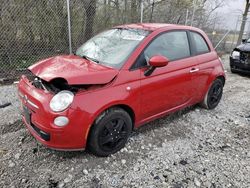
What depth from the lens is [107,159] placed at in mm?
3061

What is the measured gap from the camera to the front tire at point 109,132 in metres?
2.87

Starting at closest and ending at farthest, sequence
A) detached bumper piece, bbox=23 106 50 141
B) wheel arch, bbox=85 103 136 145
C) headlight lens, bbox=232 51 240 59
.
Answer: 1. detached bumper piece, bbox=23 106 50 141
2. wheel arch, bbox=85 103 136 145
3. headlight lens, bbox=232 51 240 59

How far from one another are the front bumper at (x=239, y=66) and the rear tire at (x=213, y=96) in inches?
138

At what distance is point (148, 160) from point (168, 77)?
4.12 ft

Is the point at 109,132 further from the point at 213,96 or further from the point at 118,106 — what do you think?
the point at 213,96

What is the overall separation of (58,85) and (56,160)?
3.15 ft

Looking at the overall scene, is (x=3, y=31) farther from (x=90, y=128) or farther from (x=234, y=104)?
(x=234, y=104)

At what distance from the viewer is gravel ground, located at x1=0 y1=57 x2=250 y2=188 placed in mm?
2719

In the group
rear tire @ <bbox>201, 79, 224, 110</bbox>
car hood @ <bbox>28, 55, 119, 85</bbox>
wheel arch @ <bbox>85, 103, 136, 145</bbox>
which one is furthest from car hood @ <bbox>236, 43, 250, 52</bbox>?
car hood @ <bbox>28, 55, 119, 85</bbox>

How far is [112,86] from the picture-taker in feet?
9.52

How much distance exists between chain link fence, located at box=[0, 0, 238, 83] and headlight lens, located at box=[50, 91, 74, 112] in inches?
153

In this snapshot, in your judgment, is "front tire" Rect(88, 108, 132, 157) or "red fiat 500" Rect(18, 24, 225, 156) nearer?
"red fiat 500" Rect(18, 24, 225, 156)

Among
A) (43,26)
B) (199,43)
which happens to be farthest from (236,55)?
(43,26)

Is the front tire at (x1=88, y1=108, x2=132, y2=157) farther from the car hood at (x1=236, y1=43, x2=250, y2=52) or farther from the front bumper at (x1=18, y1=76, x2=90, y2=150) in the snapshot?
the car hood at (x1=236, y1=43, x2=250, y2=52)
